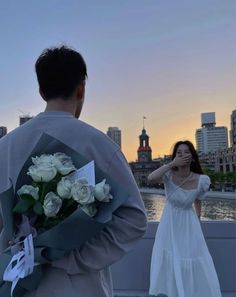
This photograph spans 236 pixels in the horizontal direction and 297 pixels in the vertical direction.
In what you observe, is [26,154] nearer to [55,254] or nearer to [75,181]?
[75,181]

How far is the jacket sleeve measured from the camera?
134 centimetres

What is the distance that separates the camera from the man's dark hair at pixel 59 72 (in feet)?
5.00

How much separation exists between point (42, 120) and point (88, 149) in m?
0.22

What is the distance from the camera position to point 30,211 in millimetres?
1354

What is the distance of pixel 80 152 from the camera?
1.41 meters

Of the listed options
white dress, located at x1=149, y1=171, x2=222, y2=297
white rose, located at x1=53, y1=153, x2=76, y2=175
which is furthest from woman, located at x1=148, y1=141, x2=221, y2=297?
white rose, located at x1=53, y1=153, x2=76, y2=175

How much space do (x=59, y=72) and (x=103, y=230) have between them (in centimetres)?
59

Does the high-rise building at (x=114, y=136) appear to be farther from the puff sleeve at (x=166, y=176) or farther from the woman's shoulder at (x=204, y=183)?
the woman's shoulder at (x=204, y=183)

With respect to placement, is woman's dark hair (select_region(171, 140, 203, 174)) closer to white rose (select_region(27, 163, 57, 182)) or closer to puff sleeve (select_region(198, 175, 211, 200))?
puff sleeve (select_region(198, 175, 211, 200))

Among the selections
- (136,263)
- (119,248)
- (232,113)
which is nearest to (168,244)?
(136,263)

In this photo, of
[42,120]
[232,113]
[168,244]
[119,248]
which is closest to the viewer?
[119,248]

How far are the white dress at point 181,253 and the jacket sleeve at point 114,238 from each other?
10.1ft

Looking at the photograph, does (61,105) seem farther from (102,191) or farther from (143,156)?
(143,156)

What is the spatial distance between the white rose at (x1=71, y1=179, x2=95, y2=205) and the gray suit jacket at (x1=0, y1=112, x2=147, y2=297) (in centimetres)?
15
